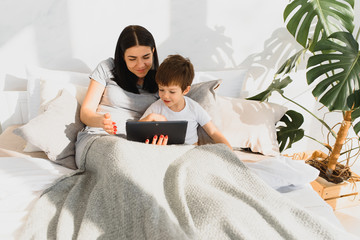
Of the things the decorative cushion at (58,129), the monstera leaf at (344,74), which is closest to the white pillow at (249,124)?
the monstera leaf at (344,74)

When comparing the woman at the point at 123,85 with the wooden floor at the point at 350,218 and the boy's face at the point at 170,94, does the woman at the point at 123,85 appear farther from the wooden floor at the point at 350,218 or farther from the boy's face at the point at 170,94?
the wooden floor at the point at 350,218

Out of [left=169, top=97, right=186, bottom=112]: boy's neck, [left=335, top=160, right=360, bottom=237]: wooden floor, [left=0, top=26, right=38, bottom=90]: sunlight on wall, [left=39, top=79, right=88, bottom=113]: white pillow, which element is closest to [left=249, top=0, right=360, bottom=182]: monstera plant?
[left=335, top=160, right=360, bottom=237]: wooden floor

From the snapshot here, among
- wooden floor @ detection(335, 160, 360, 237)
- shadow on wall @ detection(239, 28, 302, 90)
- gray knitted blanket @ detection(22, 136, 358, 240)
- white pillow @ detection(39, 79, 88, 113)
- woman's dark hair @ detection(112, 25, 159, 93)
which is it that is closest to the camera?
gray knitted blanket @ detection(22, 136, 358, 240)

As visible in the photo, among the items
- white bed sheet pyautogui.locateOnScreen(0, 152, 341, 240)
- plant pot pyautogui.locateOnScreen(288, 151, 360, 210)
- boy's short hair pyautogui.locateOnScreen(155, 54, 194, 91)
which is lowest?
plant pot pyautogui.locateOnScreen(288, 151, 360, 210)

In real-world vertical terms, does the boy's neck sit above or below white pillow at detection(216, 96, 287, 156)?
above

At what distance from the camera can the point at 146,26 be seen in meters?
1.88

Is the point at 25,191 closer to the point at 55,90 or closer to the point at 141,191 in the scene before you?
the point at 141,191

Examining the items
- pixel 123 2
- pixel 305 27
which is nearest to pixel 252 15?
pixel 305 27

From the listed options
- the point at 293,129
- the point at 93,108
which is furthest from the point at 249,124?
the point at 93,108

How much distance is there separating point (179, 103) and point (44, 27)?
1.05 metres

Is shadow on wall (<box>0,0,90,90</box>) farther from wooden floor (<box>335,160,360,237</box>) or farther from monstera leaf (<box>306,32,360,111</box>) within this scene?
wooden floor (<box>335,160,360,237</box>)

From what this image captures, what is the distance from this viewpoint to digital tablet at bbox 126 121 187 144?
3.98 feet

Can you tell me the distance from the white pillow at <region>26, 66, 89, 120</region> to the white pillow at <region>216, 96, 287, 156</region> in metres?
0.93

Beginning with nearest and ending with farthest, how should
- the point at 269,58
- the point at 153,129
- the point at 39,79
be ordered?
the point at 153,129, the point at 39,79, the point at 269,58
